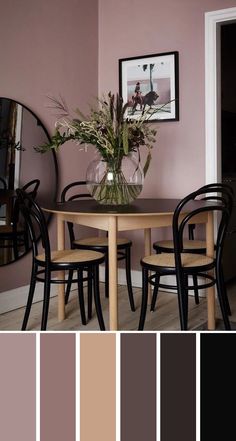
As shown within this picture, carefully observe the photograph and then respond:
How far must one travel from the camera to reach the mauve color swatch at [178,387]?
0.95 metres

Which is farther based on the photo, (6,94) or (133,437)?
(6,94)

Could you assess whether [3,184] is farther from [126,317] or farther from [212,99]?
[212,99]

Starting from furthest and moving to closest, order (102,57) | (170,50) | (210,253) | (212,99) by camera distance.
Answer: (102,57), (170,50), (212,99), (210,253)

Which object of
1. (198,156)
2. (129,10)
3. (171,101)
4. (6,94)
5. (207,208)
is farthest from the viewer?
(129,10)

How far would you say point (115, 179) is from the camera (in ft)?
8.65

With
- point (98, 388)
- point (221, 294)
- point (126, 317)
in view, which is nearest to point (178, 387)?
point (98, 388)

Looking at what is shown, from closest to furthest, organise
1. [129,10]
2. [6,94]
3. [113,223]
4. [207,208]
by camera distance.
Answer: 1. [207,208]
2. [113,223]
3. [6,94]
4. [129,10]

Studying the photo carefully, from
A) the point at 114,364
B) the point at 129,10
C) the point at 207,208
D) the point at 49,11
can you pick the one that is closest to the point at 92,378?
the point at 114,364

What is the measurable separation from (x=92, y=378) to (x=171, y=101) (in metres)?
2.71

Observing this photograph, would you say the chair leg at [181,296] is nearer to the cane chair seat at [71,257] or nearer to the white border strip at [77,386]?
the cane chair seat at [71,257]

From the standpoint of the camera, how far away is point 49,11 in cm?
351

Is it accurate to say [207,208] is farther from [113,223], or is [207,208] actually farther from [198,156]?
[198,156]

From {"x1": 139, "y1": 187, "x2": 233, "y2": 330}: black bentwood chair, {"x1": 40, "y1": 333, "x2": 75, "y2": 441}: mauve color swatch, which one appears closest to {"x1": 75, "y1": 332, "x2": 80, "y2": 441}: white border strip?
{"x1": 40, "y1": 333, "x2": 75, "y2": 441}: mauve color swatch

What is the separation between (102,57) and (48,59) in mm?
720
